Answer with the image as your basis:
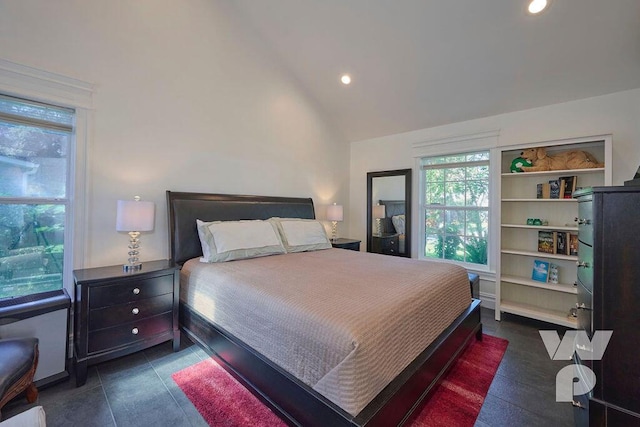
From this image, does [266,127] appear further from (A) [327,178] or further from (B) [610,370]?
(B) [610,370]

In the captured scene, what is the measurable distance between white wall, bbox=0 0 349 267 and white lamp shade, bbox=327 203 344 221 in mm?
738

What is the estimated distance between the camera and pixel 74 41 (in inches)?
88.7

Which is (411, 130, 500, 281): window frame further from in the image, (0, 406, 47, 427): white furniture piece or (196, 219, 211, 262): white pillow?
(0, 406, 47, 427): white furniture piece

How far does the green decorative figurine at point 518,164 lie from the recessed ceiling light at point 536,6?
4.72 ft

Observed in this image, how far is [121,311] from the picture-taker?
6.79ft

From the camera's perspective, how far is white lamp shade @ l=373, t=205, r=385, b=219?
182 inches

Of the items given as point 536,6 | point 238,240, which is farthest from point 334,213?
point 536,6

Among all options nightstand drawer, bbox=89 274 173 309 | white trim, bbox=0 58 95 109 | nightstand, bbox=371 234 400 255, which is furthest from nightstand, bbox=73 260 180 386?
nightstand, bbox=371 234 400 255

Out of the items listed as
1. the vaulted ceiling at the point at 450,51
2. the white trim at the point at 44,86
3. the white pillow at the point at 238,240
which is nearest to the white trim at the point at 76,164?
the white trim at the point at 44,86

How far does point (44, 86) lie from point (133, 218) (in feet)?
3.96

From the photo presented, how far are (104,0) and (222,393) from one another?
11.0 feet

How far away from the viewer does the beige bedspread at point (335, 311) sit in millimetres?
1200

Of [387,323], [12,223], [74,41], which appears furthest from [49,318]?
[387,323]

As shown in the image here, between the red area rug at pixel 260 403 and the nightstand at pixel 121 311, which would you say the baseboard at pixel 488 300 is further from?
the nightstand at pixel 121 311
